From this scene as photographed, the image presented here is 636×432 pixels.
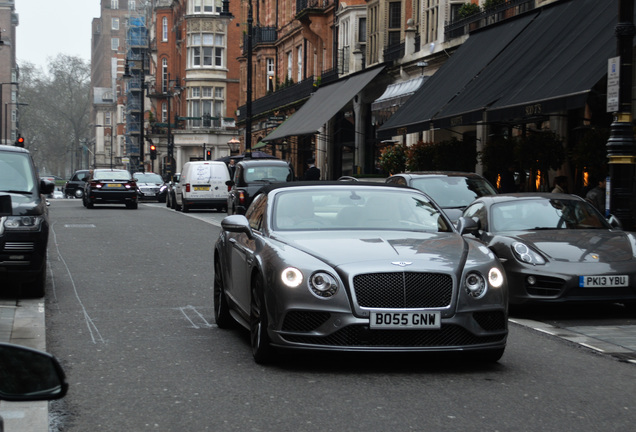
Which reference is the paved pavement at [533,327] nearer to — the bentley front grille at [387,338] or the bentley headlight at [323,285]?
the bentley front grille at [387,338]

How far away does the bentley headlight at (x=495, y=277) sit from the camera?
7465mm

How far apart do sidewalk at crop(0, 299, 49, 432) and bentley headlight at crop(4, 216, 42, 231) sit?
80 centimetres

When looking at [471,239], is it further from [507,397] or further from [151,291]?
[151,291]

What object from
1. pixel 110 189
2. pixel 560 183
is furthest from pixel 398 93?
pixel 560 183

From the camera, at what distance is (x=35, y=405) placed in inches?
236

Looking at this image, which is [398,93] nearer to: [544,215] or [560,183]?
[560,183]

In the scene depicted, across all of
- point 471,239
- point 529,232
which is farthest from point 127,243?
point 471,239

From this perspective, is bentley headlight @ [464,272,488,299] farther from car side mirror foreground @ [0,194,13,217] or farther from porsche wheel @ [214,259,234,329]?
car side mirror foreground @ [0,194,13,217]

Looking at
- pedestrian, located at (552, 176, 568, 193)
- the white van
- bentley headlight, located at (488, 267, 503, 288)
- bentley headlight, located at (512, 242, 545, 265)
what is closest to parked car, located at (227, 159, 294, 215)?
the white van

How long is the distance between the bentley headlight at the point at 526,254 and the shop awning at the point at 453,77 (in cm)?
1398

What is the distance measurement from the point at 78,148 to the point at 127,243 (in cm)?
15672

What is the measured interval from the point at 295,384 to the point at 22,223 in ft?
19.1

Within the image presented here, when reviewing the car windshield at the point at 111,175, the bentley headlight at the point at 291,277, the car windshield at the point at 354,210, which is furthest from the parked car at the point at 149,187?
the bentley headlight at the point at 291,277

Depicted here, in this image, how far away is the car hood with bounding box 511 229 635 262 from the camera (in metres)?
10.8
